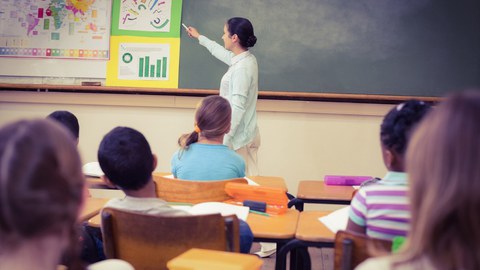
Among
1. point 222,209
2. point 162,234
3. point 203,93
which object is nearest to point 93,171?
point 222,209

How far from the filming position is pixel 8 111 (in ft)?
17.4

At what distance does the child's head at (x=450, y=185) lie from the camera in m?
1.01

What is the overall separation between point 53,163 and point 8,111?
183 inches

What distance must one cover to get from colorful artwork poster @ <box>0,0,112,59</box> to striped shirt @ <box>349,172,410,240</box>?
12.0 feet

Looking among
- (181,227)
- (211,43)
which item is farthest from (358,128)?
(181,227)

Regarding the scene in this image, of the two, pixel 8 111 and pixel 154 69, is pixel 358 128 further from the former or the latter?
pixel 8 111

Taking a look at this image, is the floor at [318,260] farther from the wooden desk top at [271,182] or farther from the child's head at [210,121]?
the child's head at [210,121]

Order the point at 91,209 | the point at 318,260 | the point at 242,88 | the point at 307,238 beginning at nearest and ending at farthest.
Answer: the point at 307,238 < the point at 91,209 < the point at 242,88 < the point at 318,260

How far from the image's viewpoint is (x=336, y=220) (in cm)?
233

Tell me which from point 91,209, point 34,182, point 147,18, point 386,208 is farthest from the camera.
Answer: point 147,18

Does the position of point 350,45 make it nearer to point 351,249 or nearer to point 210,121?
point 210,121

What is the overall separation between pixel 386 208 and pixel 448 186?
86 cm

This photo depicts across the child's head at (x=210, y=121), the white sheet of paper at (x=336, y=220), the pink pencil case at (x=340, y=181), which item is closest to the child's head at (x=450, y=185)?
the white sheet of paper at (x=336, y=220)

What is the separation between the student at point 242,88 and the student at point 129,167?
6.67 ft
